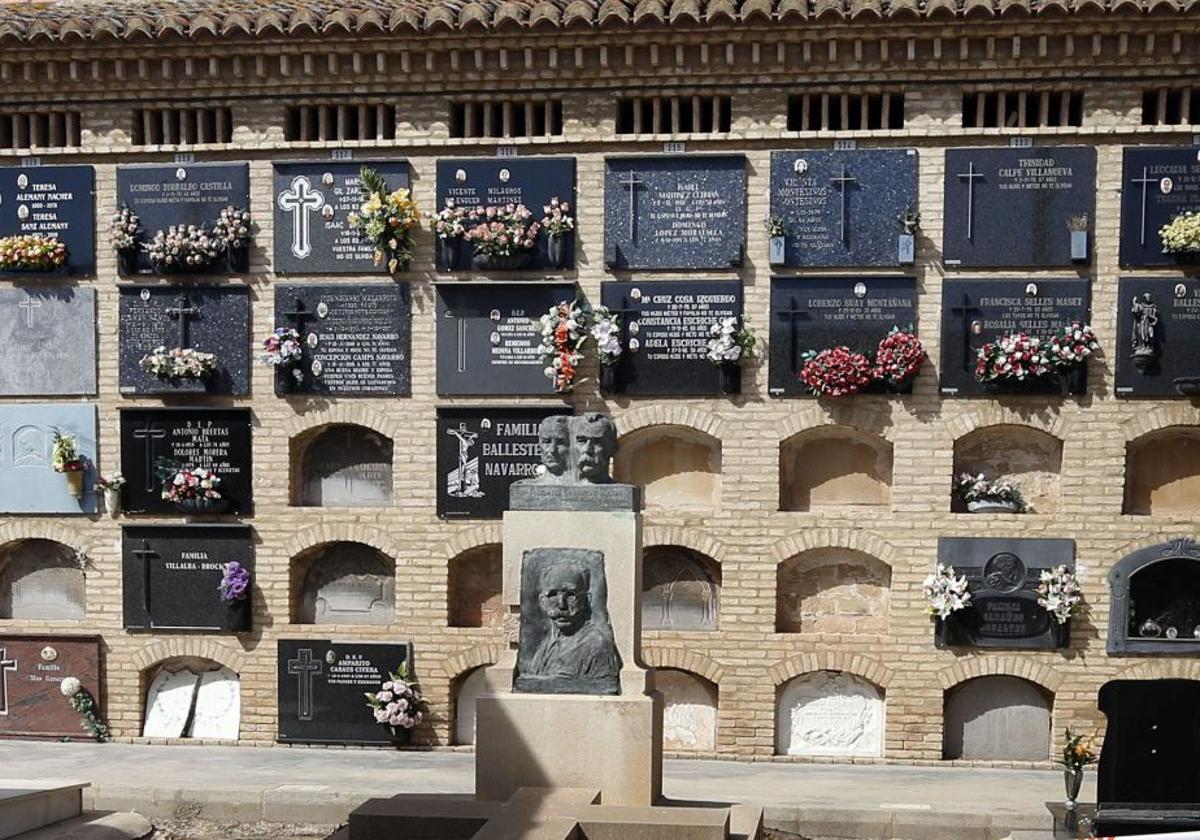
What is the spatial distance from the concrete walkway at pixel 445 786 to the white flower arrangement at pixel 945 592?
1.64 metres

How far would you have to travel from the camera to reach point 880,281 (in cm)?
1440

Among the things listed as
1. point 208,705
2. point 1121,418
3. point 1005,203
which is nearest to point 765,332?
point 1005,203

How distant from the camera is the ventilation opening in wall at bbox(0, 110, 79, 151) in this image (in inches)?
607

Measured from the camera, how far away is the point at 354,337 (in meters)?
15.0

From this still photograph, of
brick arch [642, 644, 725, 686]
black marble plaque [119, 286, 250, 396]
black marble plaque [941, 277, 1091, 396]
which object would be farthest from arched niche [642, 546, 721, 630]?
black marble plaque [119, 286, 250, 396]

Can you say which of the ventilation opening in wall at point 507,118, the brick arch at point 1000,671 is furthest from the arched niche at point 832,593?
the ventilation opening in wall at point 507,118

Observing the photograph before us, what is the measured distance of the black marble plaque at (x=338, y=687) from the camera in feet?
48.9

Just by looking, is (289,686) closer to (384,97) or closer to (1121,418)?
(384,97)

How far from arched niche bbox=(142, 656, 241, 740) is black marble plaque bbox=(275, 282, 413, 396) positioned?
3.35 meters

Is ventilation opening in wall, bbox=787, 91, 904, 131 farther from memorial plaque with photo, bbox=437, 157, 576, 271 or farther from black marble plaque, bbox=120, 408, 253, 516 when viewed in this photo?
black marble plaque, bbox=120, 408, 253, 516

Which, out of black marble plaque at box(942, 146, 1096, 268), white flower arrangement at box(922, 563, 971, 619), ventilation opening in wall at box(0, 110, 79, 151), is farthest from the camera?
ventilation opening in wall at box(0, 110, 79, 151)

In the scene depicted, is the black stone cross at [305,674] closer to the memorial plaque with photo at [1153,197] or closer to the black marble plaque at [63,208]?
the black marble plaque at [63,208]

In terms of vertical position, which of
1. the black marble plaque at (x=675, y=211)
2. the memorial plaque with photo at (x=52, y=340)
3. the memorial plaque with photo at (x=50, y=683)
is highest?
the black marble plaque at (x=675, y=211)

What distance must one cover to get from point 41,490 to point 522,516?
8.10m
